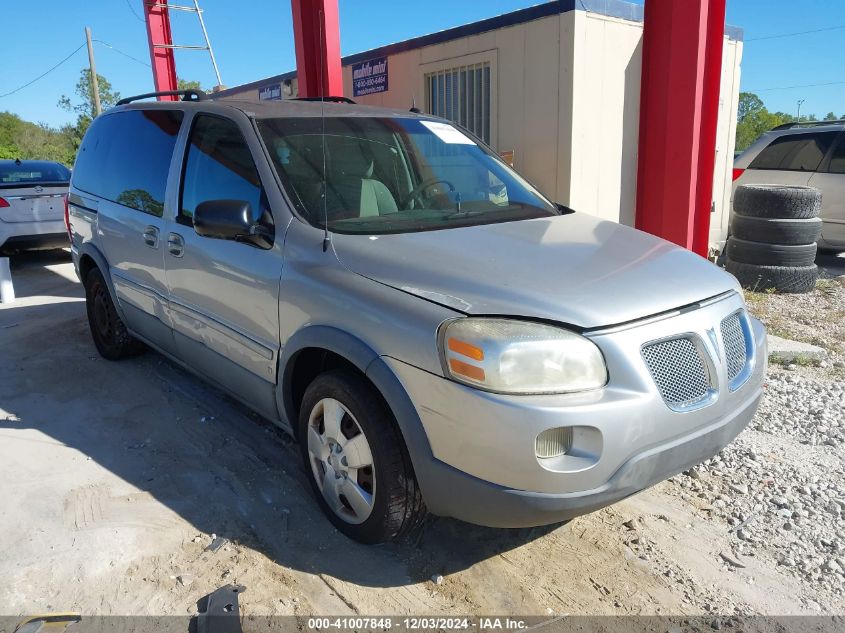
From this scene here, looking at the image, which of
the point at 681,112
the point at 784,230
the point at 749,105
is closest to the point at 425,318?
the point at 681,112

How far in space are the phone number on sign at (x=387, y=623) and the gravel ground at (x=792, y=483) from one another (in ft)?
3.85

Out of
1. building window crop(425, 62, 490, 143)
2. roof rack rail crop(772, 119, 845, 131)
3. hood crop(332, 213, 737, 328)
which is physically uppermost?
building window crop(425, 62, 490, 143)

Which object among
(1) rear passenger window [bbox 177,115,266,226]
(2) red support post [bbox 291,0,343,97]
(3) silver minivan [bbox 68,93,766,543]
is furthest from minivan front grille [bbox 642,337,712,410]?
(2) red support post [bbox 291,0,343,97]

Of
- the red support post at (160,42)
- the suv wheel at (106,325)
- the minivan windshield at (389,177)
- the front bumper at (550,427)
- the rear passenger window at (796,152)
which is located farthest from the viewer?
the red support post at (160,42)

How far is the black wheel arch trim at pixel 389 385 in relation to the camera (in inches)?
94.7

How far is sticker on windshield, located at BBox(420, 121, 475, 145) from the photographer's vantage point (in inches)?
158

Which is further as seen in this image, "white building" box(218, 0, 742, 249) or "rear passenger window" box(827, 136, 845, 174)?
"rear passenger window" box(827, 136, 845, 174)

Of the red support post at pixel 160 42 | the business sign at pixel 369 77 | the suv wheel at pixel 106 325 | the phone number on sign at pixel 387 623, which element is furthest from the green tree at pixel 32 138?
the phone number on sign at pixel 387 623

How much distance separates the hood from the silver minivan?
11mm

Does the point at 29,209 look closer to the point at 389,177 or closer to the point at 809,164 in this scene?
the point at 389,177

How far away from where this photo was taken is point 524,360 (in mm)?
2254

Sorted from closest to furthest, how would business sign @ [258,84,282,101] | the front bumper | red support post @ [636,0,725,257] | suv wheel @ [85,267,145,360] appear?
the front bumper, suv wheel @ [85,267,145,360], red support post @ [636,0,725,257], business sign @ [258,84,282,101]

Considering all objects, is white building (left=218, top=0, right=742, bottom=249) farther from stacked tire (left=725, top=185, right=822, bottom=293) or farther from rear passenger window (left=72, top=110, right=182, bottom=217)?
rear passenger window (left=72, top=110, right=182, bottom=217)

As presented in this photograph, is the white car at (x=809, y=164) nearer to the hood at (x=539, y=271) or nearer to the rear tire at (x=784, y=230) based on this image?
the rear tire at (x=784, y=230)
